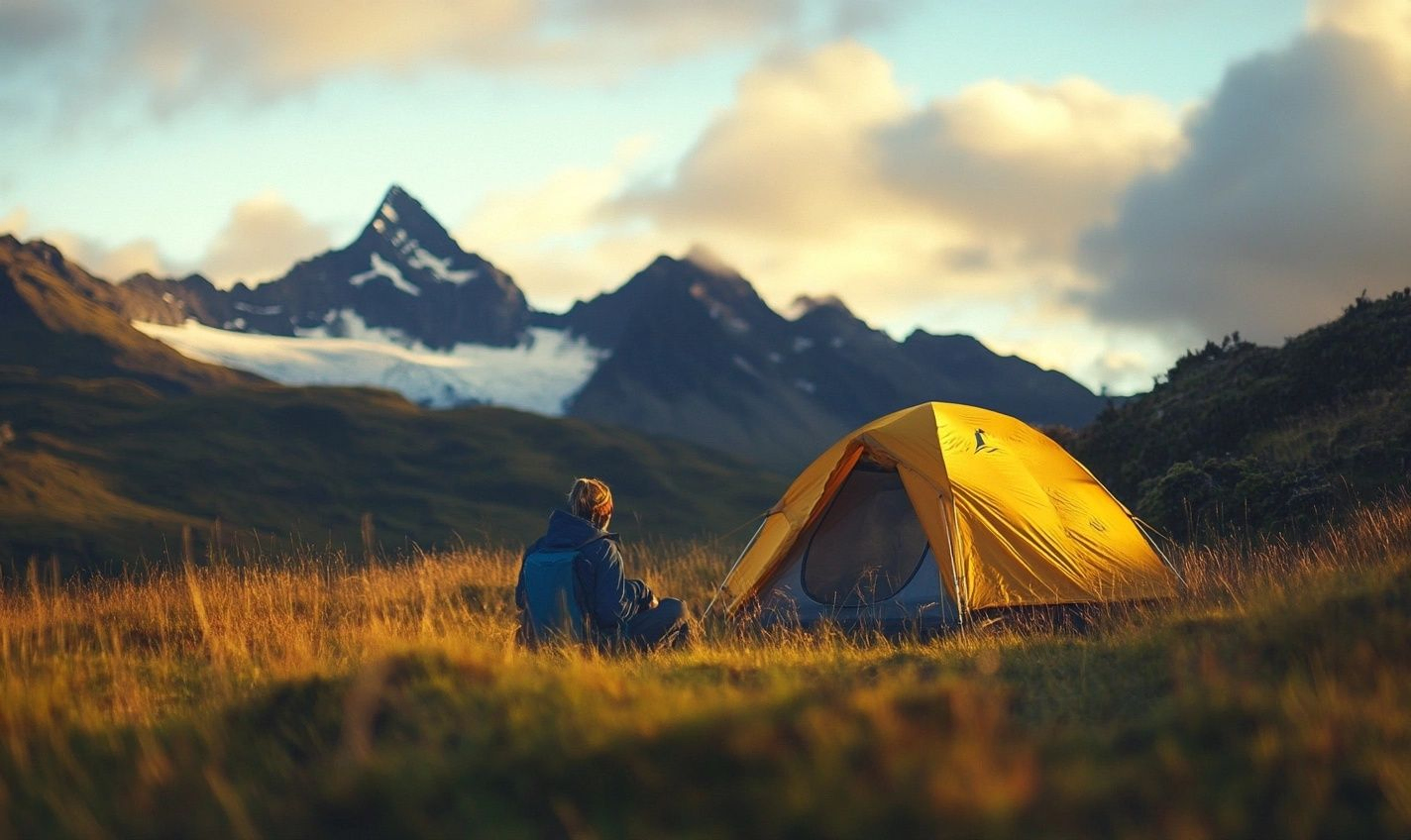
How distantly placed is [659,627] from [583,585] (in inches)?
32.1

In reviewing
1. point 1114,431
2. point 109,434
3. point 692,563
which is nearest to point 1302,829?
point 692,563

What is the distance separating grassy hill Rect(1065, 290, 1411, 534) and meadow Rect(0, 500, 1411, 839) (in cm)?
875

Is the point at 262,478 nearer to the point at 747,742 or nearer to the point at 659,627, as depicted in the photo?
the point at 659,627

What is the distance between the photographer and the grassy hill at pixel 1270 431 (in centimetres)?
1783

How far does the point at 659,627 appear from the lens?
11.2 metres

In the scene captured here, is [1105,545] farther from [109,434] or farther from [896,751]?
[109,434]

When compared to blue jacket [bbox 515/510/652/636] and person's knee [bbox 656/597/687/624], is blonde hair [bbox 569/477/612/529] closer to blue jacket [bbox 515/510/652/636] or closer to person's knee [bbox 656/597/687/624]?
blue jacket [bbox 515/510/652/636]

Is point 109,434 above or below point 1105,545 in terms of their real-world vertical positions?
above

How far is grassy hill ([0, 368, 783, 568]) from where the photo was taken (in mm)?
131500

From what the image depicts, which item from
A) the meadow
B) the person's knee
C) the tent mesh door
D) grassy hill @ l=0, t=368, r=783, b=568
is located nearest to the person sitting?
the person's knee

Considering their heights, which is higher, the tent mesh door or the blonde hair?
the blonde hair

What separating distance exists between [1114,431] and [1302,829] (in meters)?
21.1

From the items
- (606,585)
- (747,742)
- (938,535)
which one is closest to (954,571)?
(938,535)

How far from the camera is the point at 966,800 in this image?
4.76 m
